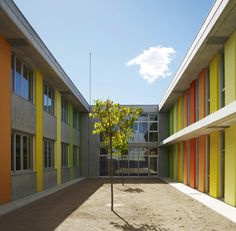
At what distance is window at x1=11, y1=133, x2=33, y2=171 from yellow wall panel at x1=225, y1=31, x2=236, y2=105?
8967mm

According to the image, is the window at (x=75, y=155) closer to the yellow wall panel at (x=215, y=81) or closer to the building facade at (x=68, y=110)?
the building facade at (x=68, y=110)

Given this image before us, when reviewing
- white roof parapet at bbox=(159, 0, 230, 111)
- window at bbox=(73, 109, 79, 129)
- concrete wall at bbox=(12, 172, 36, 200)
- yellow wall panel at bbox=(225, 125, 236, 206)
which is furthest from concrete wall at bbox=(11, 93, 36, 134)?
window at bbox=(73, 109, 79, 129)

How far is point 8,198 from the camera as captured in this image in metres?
13.6

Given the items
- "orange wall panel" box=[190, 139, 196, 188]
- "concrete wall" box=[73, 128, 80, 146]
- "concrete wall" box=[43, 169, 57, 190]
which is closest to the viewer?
"concrete wall" box=[43, 169, 57, 190]

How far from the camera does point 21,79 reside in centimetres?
1584

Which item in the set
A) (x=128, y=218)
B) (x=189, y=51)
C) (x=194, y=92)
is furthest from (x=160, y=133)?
(x=128, y=218)

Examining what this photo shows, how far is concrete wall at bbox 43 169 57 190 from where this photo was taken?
1941 centimetres

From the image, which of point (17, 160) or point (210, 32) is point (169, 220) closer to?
point (210, 32)

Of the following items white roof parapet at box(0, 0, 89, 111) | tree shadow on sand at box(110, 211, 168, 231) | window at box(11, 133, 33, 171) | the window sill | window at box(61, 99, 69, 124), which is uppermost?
white roof parapet at box(0, 0, 89, 111)

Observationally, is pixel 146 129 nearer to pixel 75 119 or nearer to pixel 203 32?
pixel 75 119

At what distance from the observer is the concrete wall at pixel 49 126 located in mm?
19609

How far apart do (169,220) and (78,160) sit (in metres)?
22.9

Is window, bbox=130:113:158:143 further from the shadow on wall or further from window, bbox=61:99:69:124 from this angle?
the shadow on wall

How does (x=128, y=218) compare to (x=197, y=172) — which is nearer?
(x=128, y=218)
